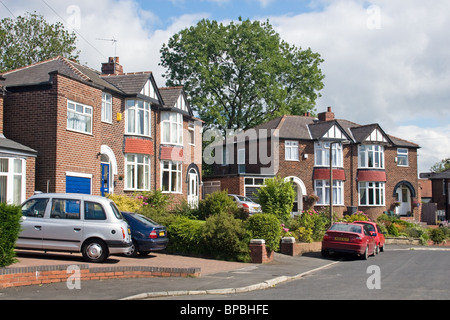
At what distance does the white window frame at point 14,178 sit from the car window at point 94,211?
→ 530cm

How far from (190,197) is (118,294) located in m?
24.0

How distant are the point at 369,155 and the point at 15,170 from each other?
32.5m

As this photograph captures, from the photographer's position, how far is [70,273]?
39.4 ft

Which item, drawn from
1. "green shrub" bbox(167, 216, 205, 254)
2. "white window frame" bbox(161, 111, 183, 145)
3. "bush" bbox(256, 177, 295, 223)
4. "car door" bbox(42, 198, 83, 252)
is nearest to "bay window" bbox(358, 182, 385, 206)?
"white window frame" bbox(161, 111, 183, 145)

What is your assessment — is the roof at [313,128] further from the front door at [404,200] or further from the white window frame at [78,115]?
the white window frame at [78,115]

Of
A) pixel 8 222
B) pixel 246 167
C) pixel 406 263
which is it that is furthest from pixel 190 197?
pixel 8 222

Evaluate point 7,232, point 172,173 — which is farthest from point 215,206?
point 7,232

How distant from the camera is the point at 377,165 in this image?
149 ft

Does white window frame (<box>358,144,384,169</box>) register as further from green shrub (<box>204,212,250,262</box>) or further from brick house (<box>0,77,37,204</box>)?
brick house (<box>0,77,37,204</box>)

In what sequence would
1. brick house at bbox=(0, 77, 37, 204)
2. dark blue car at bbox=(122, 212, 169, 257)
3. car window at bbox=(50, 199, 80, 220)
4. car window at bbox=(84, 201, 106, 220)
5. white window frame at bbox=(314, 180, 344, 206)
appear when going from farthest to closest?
white window frame at bbox=(314, 180, 344, 206) < brick house at bbox=(0, 77, 37, 204) < dark blue car at bbox=(122, 212, 169, 257) < car window at bbox=(84, 201, 106, 220) < car window at bbox=(50, 199, 80, 220)

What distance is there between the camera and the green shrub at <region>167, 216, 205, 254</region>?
19.7 meters

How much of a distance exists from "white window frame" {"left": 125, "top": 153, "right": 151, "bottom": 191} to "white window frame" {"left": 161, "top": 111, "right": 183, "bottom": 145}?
7.10ft

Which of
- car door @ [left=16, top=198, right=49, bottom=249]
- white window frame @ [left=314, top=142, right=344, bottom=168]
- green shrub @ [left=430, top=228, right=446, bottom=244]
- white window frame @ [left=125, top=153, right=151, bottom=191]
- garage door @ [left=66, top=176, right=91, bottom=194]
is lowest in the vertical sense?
green shrub @ [left=430, top=228, right=446, bottom=244]
